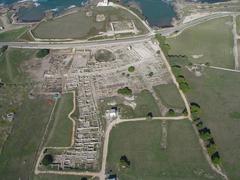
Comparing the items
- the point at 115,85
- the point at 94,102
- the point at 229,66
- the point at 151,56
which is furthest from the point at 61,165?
the point at 229,66

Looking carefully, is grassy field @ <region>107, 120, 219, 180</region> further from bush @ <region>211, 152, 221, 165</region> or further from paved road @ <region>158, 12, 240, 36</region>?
paved road @ <region>158, 12, 240, 36</region>

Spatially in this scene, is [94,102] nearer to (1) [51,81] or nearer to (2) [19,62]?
(1) [51,81]

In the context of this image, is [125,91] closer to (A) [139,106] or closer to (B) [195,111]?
(A) [139,106]

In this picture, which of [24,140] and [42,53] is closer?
[24,140]

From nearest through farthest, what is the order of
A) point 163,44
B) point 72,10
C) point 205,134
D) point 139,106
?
point 205,134 < point 139,106 < point 163,44 < point 72,10

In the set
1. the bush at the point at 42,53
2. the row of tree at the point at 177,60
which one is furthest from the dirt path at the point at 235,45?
the bush at the point at 42,53

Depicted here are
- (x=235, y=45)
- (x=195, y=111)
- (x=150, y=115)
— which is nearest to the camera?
(x=150, y=115)

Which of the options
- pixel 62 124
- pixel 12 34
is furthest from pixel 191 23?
pixel 62 124
